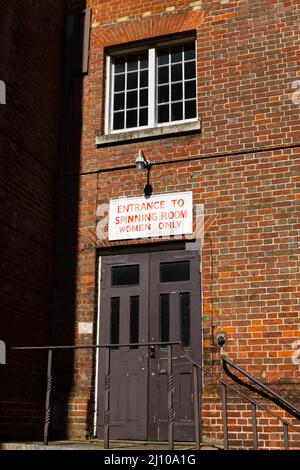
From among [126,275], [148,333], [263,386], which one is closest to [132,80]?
[126,275]

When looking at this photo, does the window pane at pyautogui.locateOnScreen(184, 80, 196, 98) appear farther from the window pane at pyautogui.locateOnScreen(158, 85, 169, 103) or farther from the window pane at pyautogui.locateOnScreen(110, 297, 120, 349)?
the window pane at pyautogui.locateOnScreen(110, 297, 120, 349)

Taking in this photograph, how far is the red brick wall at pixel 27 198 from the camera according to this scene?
7594mm

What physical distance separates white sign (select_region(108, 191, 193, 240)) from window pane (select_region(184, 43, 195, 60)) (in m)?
2.22

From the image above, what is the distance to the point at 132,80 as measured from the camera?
942 centimetres

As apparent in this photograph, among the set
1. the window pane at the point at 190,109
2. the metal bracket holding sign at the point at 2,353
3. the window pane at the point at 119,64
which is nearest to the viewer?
the metal bracket holding sign at the point at 2,353

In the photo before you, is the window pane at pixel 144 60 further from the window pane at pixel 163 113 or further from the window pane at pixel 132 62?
the window pane at pixel 163 113

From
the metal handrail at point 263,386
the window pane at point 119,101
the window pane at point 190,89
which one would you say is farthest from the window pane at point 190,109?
the metal handrail at point 263,386

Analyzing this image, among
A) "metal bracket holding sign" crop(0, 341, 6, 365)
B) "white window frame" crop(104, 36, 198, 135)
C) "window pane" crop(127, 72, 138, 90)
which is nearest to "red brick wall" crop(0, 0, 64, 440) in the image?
"metal bracket holding sign" crop(0, 341, 6, 365)

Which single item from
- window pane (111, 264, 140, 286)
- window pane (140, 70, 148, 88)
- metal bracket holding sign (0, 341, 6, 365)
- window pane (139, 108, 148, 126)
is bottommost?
metal bracket holding sign (0, 341, 6, 365)

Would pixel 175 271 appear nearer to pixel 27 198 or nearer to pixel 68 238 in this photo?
pixel 68 238

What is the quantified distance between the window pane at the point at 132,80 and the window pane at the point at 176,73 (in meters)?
0.58

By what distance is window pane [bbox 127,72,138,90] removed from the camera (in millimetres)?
9398

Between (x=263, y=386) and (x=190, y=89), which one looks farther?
(x=190, y=89)

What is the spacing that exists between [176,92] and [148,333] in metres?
3.52
